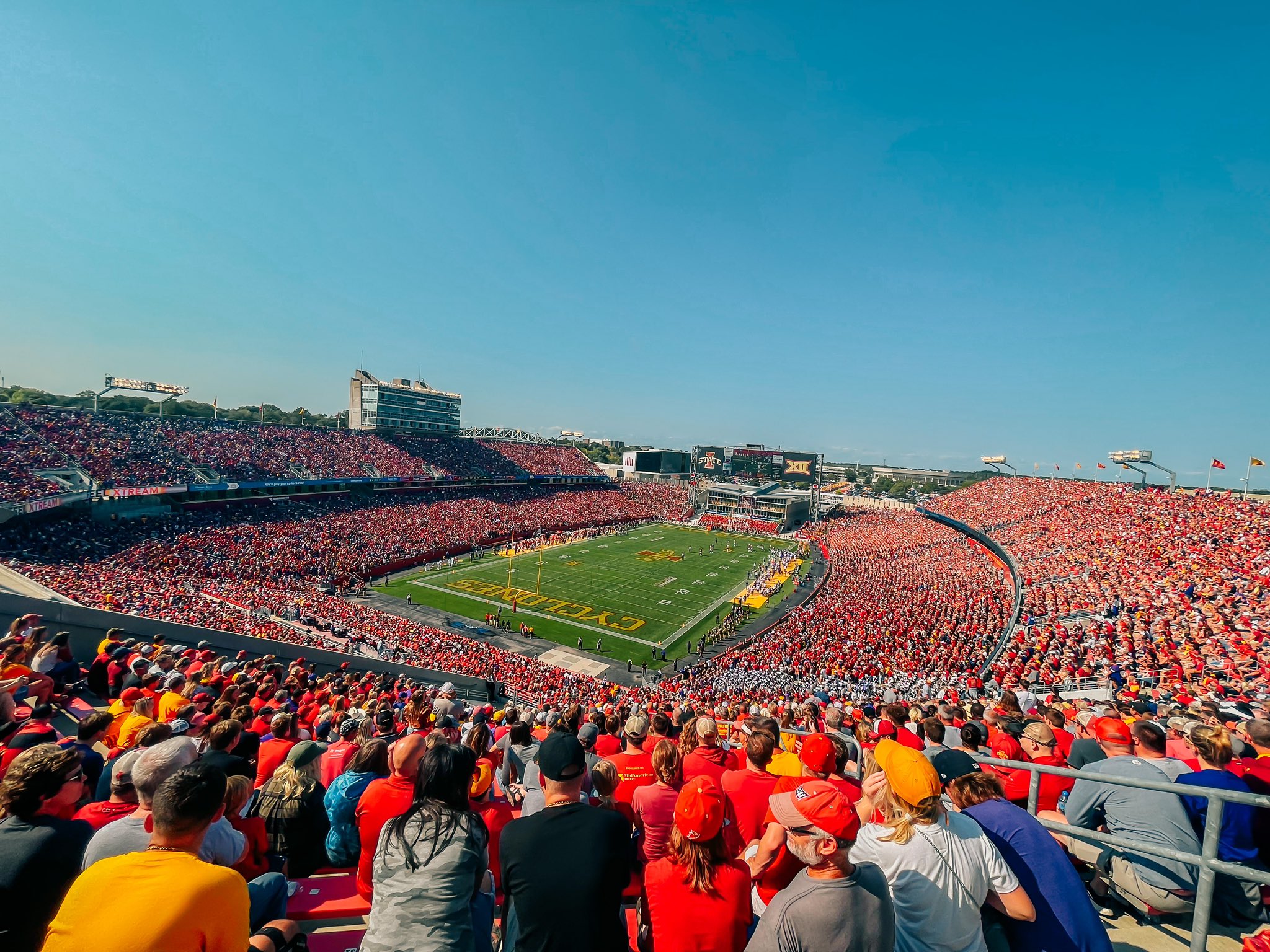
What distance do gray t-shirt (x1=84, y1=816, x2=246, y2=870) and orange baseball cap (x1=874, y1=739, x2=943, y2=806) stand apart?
11.9 feet

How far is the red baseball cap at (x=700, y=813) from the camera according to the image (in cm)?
273

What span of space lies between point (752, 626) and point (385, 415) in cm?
7553

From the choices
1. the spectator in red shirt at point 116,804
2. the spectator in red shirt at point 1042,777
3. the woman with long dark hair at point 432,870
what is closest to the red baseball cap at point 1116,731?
the spectator in red shirt at point 1042,777

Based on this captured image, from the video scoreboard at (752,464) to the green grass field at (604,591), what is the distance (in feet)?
144

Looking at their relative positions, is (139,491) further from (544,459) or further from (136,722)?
(544,459)

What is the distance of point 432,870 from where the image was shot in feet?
8.60

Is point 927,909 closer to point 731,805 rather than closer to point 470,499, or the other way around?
point 731,805

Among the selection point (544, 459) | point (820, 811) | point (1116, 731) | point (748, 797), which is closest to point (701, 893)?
point (820, 811)

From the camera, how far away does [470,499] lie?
62.1 m

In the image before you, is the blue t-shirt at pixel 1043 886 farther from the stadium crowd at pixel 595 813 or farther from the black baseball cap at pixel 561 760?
the black baseball cap at pixel 561 760

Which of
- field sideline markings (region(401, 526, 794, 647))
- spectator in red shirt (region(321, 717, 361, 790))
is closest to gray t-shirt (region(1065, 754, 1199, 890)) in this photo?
spectator in red shirt (region(321, 717, 361, 790))

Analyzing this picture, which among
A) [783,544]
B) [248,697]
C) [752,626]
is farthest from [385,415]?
[248,697]

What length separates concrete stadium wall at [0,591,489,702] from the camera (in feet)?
39.3

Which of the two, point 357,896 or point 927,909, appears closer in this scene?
point 927,909
